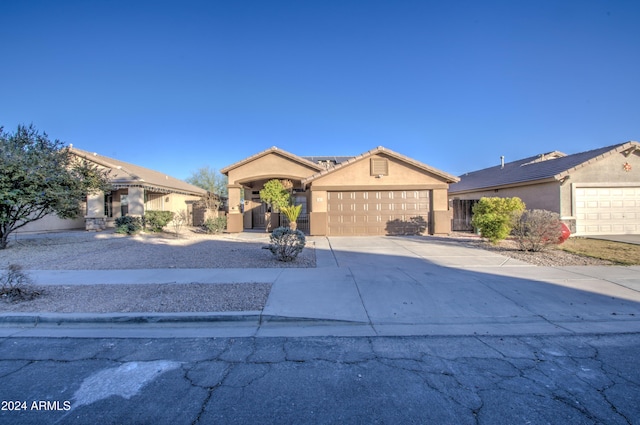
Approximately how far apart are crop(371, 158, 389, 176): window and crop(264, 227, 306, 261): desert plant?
8.51m

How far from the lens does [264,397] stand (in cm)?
297

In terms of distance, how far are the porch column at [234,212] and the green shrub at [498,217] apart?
Answer: 1311 cm

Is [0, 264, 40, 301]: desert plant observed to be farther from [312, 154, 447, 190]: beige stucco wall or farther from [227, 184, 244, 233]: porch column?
[227, 184, 244, 233]: porch column

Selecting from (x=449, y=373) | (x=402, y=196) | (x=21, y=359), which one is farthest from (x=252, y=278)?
(x=402, y=196)

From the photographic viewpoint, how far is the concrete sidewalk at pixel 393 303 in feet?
15.4

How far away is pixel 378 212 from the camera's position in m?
16.3

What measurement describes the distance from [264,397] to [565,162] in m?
20.4

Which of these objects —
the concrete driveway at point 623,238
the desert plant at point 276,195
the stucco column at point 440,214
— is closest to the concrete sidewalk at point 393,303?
the concrete driveway at point 623,238

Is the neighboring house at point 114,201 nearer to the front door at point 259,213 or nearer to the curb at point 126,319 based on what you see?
the front door at point 259,213

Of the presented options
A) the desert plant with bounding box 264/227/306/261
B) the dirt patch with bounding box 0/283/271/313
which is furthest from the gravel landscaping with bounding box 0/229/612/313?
the desert plant with bounding box 264/227/306/261

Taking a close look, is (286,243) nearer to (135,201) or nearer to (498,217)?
(498,217)

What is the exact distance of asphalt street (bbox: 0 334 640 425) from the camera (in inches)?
107

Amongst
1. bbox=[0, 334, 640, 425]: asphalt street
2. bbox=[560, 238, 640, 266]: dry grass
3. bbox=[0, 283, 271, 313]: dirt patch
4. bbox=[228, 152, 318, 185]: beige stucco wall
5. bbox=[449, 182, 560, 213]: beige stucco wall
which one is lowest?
bbox=[0, 334, 640, 425]: asphalt street

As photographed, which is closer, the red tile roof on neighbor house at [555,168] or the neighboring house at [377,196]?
the red tile roof on neighbor house at [555,168]
